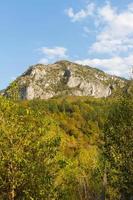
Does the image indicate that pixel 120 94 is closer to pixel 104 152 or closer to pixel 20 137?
pixel 104 152

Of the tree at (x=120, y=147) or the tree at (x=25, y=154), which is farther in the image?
the tree at (x=120, y=147)

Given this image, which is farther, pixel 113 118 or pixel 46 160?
pixel 113 118

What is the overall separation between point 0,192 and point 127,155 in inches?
506

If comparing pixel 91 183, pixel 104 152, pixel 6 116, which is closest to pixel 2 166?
pixel 6 116

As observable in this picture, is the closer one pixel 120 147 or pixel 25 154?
pixel 25 154

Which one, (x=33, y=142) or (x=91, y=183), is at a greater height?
(x=33, y=142)

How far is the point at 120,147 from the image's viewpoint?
1849 inches

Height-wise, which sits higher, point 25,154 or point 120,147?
point 120,147

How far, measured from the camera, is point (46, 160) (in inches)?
1640

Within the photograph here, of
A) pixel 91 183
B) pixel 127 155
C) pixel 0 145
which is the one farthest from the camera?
pixel 91 183

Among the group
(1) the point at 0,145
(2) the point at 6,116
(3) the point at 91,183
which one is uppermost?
(2) the point at 6,116

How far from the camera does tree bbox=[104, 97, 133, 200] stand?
151 feet

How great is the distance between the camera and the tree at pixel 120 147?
4606 cm

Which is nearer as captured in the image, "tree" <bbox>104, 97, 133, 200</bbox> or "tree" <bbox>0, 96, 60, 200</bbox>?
"tree" <bbox>0, 96, 60, 200</bbox>
